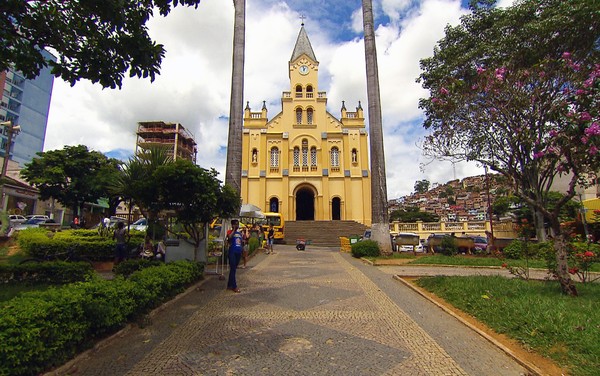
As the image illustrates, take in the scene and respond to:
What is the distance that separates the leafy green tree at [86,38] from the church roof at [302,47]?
35236 mm

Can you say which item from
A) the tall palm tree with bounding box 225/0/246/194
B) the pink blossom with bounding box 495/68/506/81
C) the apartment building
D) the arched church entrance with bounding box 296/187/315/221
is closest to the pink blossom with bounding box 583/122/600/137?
the pink blossom with bounding box 495/68/506/81

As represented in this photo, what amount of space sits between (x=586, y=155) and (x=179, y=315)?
25.2 ft

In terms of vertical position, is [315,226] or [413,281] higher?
[315,226]

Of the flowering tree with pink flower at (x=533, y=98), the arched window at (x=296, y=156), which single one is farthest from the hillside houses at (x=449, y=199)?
the flowering tree with pink flower at (x=533, y=98)

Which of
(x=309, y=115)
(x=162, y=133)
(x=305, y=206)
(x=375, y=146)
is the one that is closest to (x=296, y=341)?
(x=375, y=146)

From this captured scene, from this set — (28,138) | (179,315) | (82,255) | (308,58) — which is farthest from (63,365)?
(28,138)

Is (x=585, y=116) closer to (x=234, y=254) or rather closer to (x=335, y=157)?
(x=234, y=254)

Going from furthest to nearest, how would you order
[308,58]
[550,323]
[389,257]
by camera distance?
[308,58], [389,257], [550,323]

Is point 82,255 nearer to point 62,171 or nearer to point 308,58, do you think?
point 62,171

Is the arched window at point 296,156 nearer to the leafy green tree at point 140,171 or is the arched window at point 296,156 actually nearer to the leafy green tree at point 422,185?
the leafy green tree at point 140,171

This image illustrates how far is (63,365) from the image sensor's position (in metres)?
3.45

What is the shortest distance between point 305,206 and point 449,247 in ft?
70.8

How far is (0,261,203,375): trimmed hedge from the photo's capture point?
296cm

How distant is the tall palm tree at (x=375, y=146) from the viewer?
15.3m
